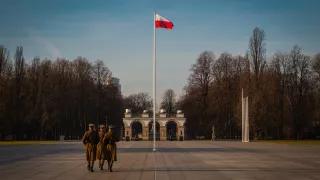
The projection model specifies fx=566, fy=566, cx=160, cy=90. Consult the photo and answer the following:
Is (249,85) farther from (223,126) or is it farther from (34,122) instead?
(34,122)

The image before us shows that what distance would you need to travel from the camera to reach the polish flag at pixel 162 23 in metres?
42.1

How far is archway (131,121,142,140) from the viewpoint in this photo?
9956cm

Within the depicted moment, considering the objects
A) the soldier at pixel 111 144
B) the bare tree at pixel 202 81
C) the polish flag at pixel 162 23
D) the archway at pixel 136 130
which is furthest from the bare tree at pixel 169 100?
the soldier at pixel 111 144

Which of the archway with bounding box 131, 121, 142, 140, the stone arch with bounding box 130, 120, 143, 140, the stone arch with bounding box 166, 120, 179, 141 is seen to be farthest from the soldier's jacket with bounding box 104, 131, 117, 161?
the stone arch with bounding box 130, 120, 143, 140

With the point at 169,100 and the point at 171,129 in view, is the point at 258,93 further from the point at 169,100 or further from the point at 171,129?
the point at 169,100

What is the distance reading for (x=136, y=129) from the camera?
105 metres

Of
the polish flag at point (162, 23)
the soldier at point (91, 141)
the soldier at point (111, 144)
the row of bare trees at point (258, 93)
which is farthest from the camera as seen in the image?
the row of bare trees at point (258, 93)

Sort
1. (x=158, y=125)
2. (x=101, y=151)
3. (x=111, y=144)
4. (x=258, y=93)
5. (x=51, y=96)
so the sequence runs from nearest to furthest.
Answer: (x=101, y=151)
(x=111, y=144)
(x=258, y=93)
(x=51, y=96)
(x=158, y=125)

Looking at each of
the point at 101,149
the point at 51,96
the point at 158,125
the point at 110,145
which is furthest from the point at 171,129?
the point at 101,149

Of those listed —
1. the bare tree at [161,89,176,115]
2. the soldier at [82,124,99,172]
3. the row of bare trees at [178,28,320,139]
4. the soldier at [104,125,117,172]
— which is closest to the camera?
the soldier at [82,124,99,172]

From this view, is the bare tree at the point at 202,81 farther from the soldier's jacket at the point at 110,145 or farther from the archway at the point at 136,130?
the soldier's jacket at the point at 110,145

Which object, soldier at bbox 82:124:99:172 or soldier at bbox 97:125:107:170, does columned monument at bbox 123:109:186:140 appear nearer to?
soldier at bbox 97:125:107:170

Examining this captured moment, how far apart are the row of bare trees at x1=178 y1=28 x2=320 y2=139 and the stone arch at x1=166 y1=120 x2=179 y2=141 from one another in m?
2.57

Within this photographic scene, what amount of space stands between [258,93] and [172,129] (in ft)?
79.2
